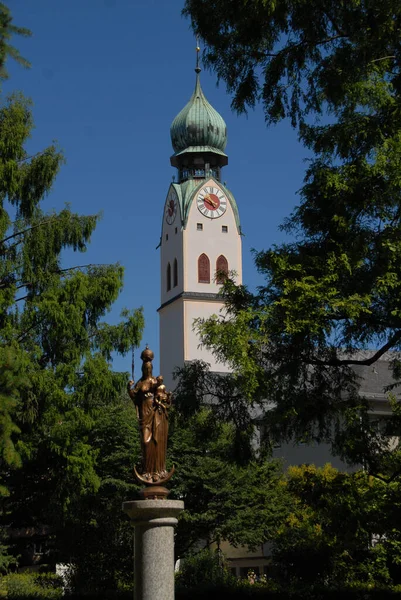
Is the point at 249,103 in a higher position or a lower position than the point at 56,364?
higher

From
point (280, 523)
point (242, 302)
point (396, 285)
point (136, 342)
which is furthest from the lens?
point (280, 523)

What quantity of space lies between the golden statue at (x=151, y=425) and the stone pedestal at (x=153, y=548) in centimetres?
31

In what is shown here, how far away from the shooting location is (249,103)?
15492mm

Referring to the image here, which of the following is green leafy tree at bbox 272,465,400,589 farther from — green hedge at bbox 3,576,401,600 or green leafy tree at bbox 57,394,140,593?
green leafy tree at bbox 57,394,140,593

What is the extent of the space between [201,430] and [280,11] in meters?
7.07

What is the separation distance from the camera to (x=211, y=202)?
71.8 meters

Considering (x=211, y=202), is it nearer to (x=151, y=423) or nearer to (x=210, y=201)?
(x=210, y=201)

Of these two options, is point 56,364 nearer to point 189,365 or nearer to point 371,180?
point 189,365

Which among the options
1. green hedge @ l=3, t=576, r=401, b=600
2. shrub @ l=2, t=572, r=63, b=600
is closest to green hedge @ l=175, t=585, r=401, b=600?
green hedge @ l=3, t=576, r=401, b=600

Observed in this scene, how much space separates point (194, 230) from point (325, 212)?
55886 mm

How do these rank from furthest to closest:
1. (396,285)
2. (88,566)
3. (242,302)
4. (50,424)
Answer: (88,566), (50,424), (242,302), (396,285)

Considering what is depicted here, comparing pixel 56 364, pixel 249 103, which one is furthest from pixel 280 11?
pixel 56 364

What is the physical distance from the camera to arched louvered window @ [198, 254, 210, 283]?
228 ft

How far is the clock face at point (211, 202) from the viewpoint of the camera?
71.8 meters
